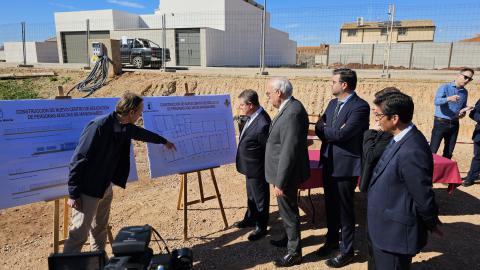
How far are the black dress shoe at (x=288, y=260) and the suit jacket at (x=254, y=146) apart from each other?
90 cm

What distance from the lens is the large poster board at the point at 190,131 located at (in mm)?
3939

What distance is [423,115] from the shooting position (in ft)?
33.6

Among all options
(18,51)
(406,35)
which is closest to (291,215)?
(18,51)

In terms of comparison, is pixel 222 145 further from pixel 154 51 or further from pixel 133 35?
pixel 133 35

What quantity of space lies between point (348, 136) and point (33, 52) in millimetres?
33360

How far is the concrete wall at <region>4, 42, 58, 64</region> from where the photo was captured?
29.9 m

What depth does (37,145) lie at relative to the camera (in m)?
3.24

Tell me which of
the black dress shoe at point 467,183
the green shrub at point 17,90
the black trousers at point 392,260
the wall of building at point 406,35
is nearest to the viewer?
the black trousers at point 392,260

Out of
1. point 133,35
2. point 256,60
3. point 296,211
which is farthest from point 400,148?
point 133,35

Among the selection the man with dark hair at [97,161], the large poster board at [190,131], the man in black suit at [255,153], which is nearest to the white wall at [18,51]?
the large poster board at [190,131]

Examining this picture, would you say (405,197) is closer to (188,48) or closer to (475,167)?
(475,167)

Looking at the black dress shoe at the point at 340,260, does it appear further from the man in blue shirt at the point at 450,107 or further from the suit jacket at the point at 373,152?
the man in blue shirt at the point at 450,107

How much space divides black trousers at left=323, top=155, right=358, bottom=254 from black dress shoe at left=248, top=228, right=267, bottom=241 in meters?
0.85

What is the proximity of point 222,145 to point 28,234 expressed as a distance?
2.57 metres
